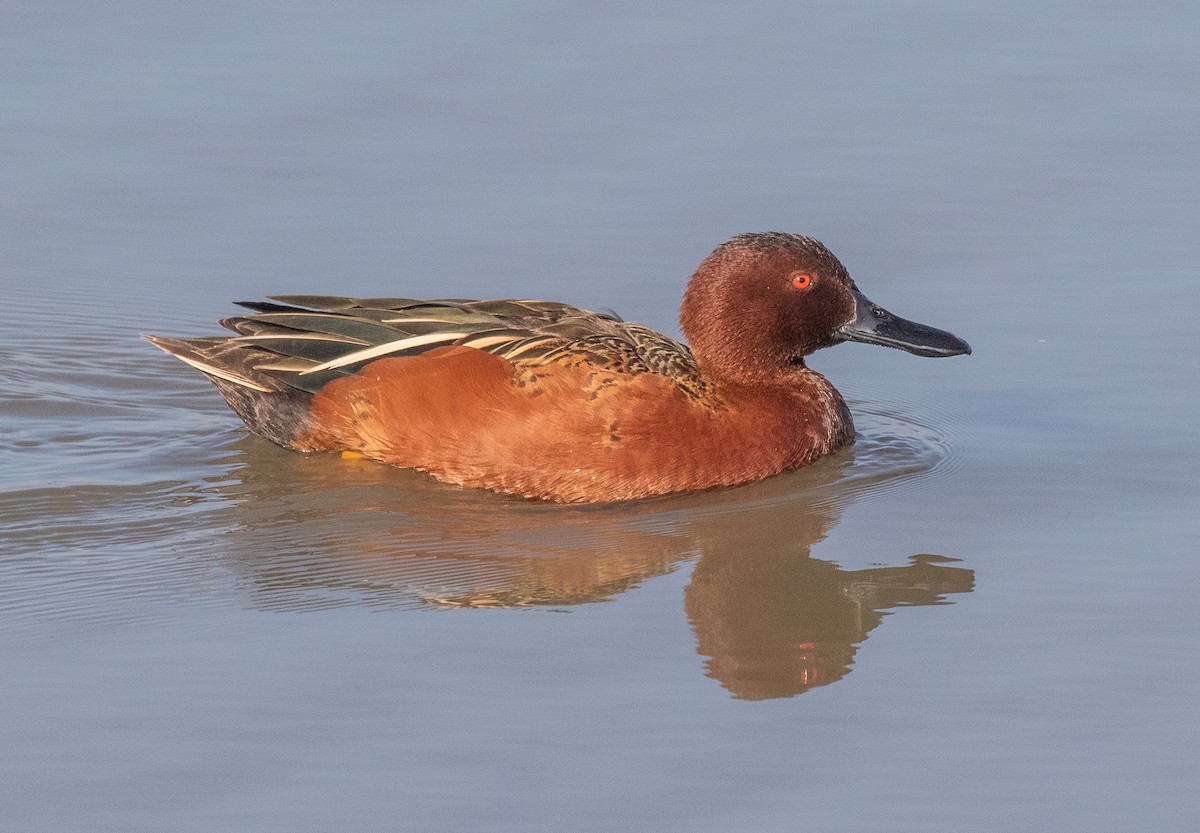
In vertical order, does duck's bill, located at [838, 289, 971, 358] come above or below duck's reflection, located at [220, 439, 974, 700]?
above

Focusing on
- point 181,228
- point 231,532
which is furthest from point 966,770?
point 181,228

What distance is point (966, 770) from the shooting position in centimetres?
521

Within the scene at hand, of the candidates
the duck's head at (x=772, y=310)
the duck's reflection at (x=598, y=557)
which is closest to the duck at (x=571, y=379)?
the duck's head at (x=772, y=310)

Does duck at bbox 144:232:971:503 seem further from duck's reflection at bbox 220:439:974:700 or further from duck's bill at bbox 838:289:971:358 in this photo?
duck's reflection at bbox 220:439:974:700

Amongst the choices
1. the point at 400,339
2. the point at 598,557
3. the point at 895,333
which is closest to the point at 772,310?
the point at 895,333

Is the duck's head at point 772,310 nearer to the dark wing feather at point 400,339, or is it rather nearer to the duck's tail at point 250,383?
the dark wing feather at point 400,339

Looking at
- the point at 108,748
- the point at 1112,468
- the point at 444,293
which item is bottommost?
the point at 108,748

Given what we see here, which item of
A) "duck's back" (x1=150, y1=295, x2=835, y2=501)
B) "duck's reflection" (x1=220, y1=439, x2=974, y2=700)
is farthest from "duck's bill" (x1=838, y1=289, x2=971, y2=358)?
"duck's back" (x1=150, y1=295, x2=835, y2=501)

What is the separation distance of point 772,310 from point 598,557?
70.4 inches

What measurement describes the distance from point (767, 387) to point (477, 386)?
1.31m

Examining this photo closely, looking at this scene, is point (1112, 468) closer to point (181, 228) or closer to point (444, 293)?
point (444, 293)

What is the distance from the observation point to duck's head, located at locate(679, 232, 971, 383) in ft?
27.1

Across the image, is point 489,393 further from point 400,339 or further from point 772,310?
point 772,310

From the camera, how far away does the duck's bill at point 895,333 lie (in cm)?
830
